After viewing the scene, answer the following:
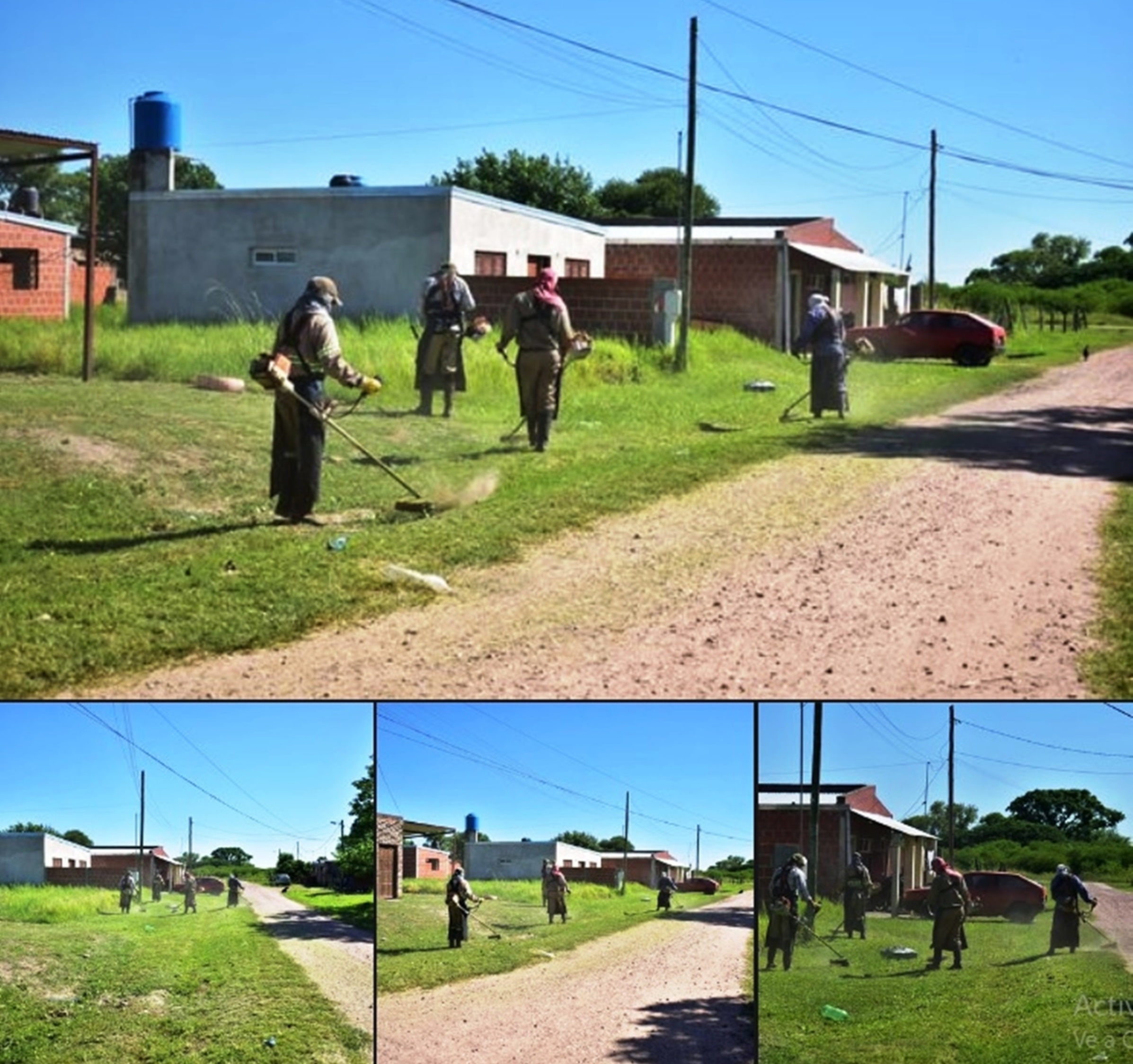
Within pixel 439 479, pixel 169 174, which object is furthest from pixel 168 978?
pixel 169 174

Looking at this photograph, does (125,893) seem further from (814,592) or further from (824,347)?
(824,347)

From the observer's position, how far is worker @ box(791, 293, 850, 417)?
44.0ft

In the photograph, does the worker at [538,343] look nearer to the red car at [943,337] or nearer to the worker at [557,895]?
the red car at [943,337]

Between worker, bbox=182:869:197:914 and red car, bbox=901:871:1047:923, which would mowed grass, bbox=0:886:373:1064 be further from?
red car, bbox=901:871:1047:923

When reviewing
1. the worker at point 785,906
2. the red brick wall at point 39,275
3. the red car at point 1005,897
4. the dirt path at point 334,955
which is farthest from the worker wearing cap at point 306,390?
the red car at point 1005,897

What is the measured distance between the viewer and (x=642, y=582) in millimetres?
12945

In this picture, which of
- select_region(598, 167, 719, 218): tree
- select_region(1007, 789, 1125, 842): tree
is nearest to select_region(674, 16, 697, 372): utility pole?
select_region(598, 167, 719, 218): tree

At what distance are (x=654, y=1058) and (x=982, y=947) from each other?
126 centimetres

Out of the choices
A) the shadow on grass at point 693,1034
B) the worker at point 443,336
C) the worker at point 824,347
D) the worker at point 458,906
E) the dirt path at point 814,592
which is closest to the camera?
the shadow on grass at point 693,1034

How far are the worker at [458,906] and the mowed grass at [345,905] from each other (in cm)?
28

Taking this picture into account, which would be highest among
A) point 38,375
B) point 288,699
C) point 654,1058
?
point 38,375

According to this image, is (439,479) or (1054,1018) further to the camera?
(439,479)

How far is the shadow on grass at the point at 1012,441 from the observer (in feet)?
44.2

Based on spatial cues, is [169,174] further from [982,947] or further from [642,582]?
[982,947]
